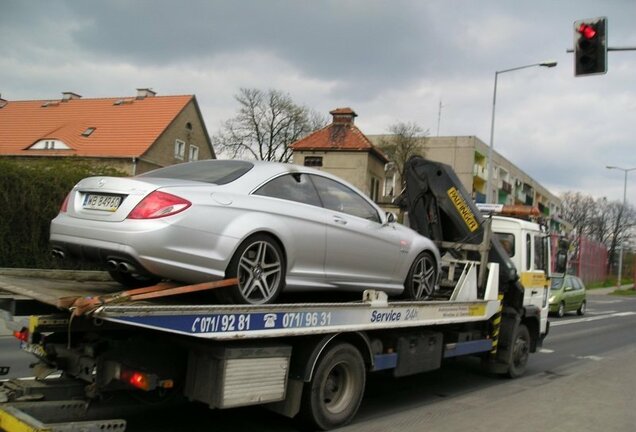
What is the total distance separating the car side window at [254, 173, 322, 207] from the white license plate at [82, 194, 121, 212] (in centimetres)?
112

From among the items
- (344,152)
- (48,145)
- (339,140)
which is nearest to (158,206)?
(344,152)

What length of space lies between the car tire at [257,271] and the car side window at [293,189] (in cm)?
48

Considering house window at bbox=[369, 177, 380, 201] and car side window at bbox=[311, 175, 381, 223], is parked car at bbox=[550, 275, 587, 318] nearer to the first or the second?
car side window at bbox=[311, 175, 381, 223]

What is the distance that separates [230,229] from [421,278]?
3.22m

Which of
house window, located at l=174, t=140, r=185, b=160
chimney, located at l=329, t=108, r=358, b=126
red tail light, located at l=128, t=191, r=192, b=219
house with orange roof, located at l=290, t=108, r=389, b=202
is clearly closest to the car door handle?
red tail light, located at l=128, t=191, r=192, b=219

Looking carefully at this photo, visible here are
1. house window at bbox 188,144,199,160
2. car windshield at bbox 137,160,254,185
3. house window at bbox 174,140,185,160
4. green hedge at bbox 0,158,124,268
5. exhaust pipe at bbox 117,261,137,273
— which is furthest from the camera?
house window at bbox 188,144,199,160

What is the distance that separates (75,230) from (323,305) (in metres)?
2.07

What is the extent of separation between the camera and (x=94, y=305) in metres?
3.59

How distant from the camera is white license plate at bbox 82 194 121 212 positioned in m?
4.43

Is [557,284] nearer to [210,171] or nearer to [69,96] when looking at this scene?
[210,171]

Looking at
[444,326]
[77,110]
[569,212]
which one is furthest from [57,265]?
[569,212]

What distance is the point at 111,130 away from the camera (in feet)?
132

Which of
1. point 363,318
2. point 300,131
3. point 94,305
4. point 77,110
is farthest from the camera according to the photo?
point 300,131

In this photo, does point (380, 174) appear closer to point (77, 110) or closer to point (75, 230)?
point (77, 110)
